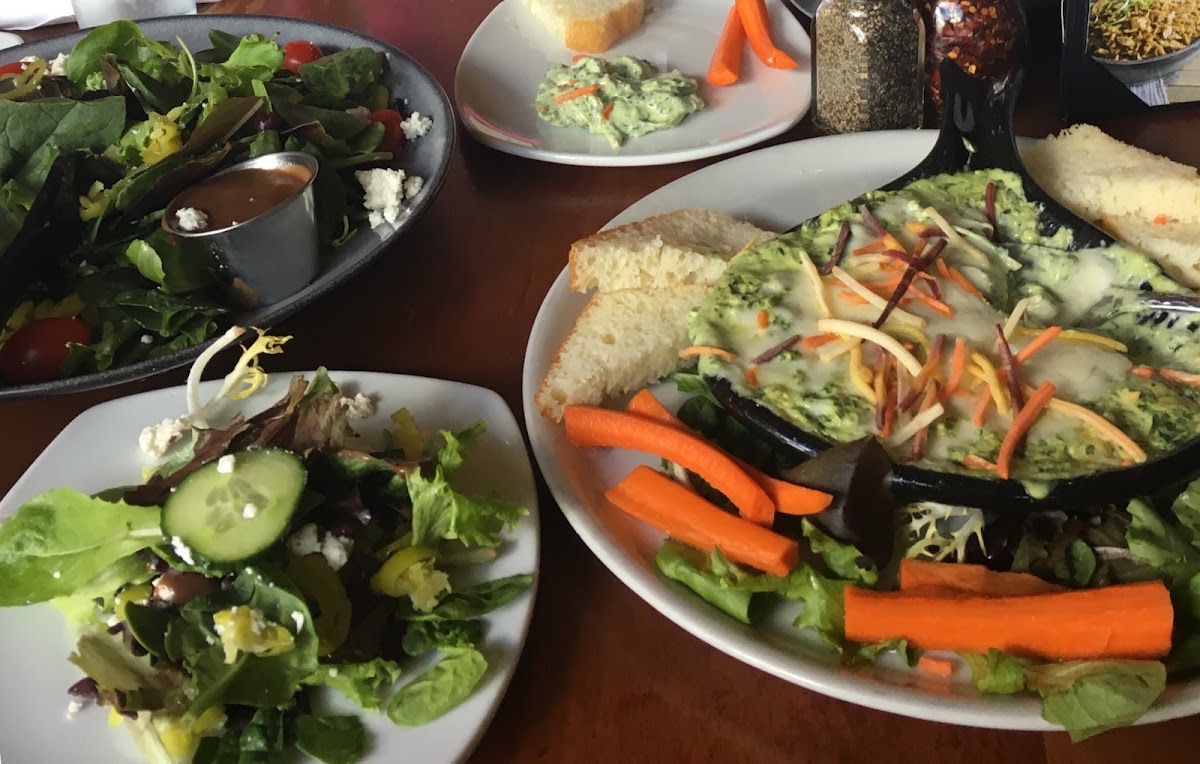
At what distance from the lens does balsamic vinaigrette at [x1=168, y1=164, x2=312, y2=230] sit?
180 cm

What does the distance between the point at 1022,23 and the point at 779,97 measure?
24.4 inches

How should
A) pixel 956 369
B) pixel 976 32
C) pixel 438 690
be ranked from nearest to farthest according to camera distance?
pixel 438 690 → pixel 956 369 → pixel 976 32

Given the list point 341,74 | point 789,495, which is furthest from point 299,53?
point 789,495

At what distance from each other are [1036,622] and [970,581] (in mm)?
106

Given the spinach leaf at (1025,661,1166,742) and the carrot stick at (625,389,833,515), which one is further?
the carrot stick at (625,389,833,515)

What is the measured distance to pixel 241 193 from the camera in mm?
1873

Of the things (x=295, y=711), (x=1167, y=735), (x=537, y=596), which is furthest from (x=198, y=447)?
(x=1167, y=735)

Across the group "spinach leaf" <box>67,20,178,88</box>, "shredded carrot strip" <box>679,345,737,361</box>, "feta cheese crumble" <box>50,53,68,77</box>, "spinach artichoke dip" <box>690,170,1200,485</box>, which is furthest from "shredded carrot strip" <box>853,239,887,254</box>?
"feta cheese crumble" <box>50,53,68,77</box>

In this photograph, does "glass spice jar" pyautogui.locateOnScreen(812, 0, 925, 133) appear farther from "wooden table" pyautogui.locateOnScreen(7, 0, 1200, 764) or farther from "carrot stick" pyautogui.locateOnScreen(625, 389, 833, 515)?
"carrot stick" pyautogui.locateOnScreen(625, 389, 833, 515)

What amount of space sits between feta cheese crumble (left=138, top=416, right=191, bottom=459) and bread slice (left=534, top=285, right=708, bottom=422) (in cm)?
59

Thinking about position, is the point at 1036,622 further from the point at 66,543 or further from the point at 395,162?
the point at 395,162

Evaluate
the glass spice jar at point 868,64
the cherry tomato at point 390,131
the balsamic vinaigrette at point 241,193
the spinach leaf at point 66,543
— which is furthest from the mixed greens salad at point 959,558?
the cherry tomato at point 390,131

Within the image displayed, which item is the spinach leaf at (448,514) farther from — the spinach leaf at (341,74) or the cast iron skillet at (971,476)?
the spinach leaf at (341,74)

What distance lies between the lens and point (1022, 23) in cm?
207
